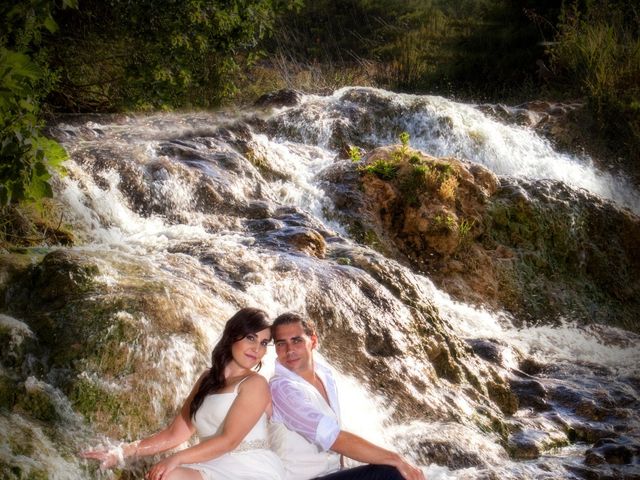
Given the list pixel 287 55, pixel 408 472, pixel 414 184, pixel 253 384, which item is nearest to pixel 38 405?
pixel 253 384

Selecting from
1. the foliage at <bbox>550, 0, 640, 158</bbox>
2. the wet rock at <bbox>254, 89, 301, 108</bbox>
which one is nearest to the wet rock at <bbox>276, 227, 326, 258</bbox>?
the wet rock at <bbox>254, 89, 301, 108</bbox>

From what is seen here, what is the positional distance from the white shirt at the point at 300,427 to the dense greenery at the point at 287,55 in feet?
4.85

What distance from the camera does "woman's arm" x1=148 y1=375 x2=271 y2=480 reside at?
9.18 ft

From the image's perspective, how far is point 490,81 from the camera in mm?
17094

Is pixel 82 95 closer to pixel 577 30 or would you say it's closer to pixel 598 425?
pixel 598 425

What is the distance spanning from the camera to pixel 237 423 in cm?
286

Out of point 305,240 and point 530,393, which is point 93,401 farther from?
point 530,393

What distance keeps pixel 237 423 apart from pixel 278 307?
242 centimetres

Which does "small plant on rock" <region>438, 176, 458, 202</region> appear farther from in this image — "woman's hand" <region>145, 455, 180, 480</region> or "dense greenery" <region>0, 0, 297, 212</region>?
"woman's hand" <region>145, 455, 180, 480</region>

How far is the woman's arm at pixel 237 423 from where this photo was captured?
2.80 metres

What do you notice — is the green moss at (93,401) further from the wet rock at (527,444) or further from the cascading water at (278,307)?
the wet rock at (527,444)

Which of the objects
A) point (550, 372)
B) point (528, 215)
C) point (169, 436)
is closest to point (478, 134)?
point (528, 215)

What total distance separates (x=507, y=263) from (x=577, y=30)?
23.6ft

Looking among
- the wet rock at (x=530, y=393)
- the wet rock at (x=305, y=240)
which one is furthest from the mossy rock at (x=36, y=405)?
the wet rock at (x=530, y=393)
